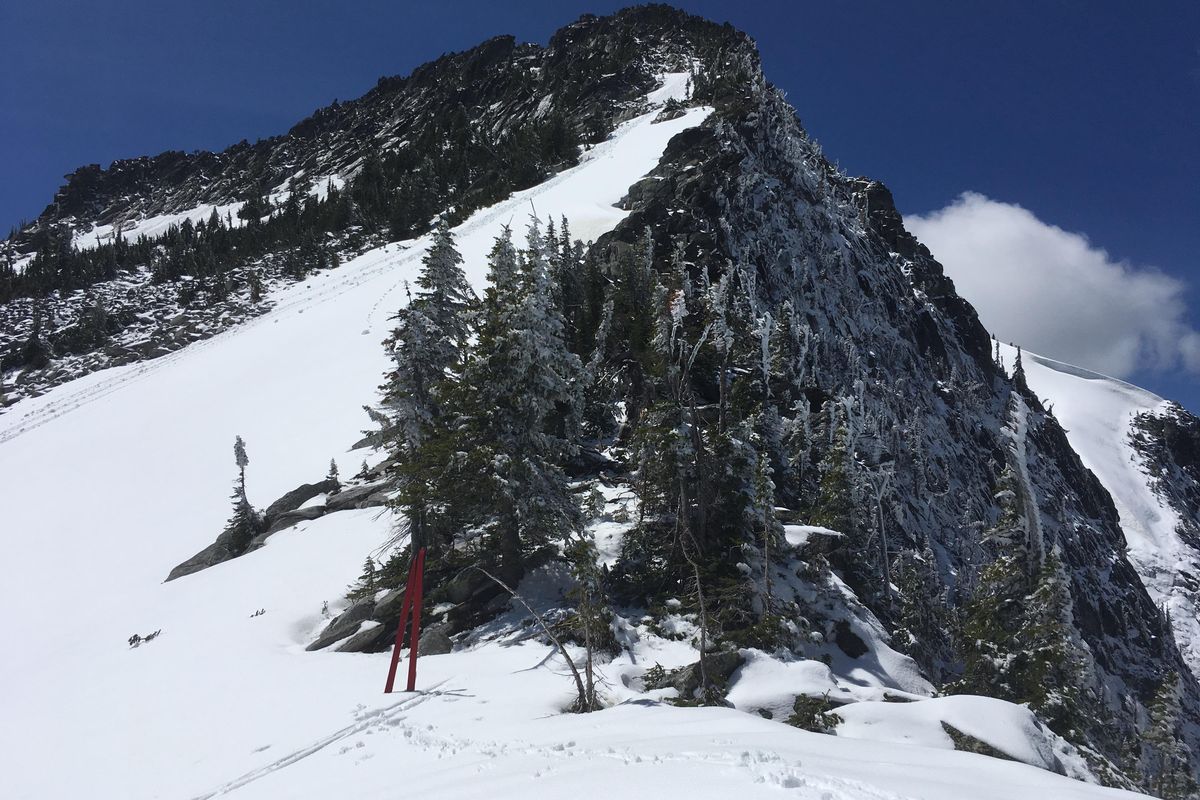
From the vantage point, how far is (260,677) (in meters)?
14.8

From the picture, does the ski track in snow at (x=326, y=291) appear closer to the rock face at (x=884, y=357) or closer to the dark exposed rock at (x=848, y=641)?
the rock face at (x=884, y=357)

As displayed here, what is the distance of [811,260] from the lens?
1864 inches

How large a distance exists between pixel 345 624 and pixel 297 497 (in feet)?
34.9

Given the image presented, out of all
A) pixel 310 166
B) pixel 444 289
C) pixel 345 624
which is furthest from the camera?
pixel 310 166

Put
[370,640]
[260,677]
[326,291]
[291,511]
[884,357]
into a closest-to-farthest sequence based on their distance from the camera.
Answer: [260,677] < [370,640] < [291,511] < [884,357] < [326,291]

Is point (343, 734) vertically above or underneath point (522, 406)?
underneath

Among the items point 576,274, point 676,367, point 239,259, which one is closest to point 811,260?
point 576,274

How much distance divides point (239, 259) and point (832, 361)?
7315cm

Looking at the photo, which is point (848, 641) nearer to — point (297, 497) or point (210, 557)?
point (297, 497)

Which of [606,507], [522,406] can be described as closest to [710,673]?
[522,406]

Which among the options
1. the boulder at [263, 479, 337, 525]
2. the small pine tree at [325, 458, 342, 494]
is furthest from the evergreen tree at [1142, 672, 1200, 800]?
the boulder at [263, 479, 337, 525]

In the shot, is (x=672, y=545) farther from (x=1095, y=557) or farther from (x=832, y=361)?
(x=1095, y=557)

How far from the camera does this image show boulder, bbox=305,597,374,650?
17484 millimetres

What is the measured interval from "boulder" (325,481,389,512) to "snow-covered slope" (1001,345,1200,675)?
5729cm
